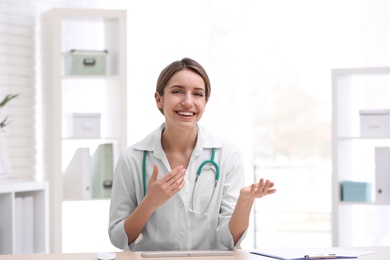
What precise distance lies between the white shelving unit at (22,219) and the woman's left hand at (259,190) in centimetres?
221

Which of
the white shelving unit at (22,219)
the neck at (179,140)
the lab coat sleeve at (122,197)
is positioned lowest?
the white shelving unit at (22,219)

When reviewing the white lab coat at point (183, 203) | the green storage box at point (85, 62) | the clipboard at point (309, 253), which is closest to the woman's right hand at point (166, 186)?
the white lab coat at point (183, 203)

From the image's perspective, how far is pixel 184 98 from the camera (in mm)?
2809

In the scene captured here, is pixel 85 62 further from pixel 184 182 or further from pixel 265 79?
pixel 184 182

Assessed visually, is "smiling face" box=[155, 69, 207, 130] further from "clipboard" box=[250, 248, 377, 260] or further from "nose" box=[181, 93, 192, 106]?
"clipboard" box=[250, 248, 377, 260]

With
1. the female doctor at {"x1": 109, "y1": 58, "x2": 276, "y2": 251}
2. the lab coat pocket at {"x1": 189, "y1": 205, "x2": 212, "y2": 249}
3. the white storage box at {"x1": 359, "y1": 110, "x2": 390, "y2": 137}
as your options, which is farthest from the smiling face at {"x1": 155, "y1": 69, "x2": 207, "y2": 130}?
the white storage box at {"x1": 359, "y1": 110, "x2": 390, "y2": 137}

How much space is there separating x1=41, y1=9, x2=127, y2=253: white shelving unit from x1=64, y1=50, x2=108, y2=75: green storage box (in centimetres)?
4

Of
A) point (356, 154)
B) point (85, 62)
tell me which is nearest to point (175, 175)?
point (85, 62)

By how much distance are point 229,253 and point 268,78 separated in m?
3.86

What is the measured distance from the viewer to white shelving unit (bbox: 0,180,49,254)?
4477mm

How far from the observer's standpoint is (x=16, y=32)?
5.16 metres

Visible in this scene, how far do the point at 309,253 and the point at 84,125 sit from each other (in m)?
2.74

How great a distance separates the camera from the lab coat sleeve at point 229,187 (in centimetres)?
279

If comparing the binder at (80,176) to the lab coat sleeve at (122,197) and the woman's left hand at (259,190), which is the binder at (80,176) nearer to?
the lab coat sleeve at (122,197)
